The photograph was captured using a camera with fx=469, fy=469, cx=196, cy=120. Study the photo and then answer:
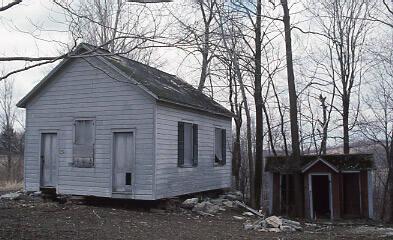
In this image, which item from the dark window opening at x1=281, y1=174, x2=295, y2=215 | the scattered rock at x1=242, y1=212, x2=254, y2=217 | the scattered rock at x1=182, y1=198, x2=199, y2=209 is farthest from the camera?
the dark window opening at x1=281, y1=174, x2=295, y2=215

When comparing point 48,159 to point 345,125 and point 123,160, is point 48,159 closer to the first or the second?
point 123,160

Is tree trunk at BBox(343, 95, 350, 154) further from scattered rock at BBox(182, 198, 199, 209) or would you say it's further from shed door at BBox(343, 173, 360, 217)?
scattered rock at BBox(182, 198, 199, 209)

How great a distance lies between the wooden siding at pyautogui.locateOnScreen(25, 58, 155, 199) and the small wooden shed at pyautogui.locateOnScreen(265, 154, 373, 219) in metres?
6.18

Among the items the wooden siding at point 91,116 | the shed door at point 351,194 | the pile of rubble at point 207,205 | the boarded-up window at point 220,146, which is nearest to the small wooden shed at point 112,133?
the wooden siding at point 91,116

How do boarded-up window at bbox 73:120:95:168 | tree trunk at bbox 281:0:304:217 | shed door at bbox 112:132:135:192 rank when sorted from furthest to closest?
1. tree trunk at bbox 281:0:304:217
2. boarded-up window at bbox 73:120:95:168
3. shed door at bbox 112:132:135:192

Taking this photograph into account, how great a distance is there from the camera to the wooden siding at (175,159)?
1594 centimetres

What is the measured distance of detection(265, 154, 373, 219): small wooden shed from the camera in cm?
1927

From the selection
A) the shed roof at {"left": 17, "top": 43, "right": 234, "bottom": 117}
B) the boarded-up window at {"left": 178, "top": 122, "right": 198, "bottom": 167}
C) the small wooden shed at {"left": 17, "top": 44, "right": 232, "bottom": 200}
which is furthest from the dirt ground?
the shed roof at {"left": 17, "top": 43, "right": 234, "bottom": 117}

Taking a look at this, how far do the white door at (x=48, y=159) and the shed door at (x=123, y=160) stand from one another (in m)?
2.83

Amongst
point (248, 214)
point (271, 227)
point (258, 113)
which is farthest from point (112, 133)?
point (258, 113)

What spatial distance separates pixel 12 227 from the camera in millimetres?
10844

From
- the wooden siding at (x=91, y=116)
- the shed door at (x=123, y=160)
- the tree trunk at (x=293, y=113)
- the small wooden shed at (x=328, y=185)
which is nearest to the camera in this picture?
the wooden siding at (x=91, y=116)

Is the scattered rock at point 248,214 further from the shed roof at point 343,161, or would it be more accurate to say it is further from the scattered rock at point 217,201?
the shed roof at point 343,161

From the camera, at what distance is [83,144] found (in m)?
16.9
